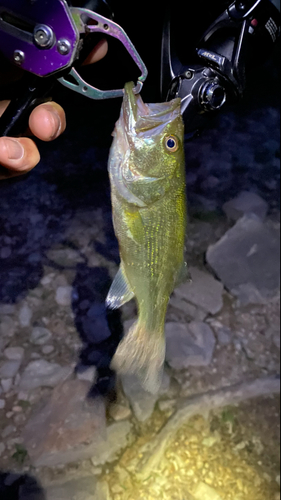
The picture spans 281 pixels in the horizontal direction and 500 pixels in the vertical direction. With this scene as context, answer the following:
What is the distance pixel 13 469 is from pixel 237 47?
4.79 ft

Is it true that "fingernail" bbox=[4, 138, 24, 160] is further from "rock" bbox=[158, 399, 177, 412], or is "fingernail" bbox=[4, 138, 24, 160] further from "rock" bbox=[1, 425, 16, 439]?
"rock" bbox=[158, 399, 177, 412]

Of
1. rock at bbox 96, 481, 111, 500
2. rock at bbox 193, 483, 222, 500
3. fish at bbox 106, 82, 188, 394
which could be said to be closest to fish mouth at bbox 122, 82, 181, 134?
fish at bbox 106, 82, 188, 394

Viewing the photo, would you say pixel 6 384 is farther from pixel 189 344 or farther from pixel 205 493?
pixel 189 344

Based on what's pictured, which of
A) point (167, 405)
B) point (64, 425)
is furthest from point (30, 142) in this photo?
point (167, 405)

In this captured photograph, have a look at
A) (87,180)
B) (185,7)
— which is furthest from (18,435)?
(185,7)

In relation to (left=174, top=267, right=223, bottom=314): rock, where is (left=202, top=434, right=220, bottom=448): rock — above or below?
below

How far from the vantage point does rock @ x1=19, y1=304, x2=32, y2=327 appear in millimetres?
1357

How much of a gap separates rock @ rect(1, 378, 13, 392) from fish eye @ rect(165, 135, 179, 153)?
2.51 ft

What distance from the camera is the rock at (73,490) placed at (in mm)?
995

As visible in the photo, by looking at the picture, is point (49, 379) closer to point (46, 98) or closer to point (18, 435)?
point (18, 435)

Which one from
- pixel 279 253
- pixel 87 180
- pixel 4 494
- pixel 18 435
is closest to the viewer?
pixel 4 494

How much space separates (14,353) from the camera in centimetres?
126

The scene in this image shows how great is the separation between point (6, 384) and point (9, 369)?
0.06 meters

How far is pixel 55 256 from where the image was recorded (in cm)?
153
